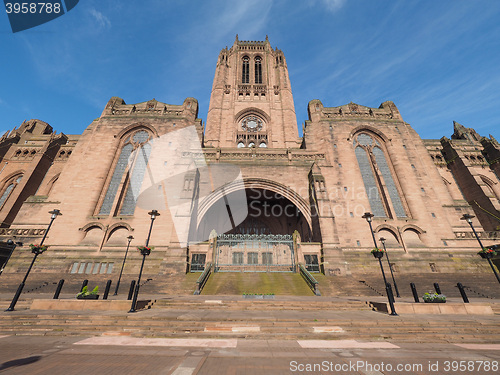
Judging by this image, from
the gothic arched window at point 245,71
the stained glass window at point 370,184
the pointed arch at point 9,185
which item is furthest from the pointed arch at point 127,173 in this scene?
the stained glass window at point 370,184

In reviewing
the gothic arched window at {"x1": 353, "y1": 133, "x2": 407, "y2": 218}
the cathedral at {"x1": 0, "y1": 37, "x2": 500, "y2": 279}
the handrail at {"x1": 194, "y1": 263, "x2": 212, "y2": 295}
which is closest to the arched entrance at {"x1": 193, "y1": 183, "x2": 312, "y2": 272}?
the cathedral at {"x1": 0, "y1": 37, "x2": 500, "y2": 279}

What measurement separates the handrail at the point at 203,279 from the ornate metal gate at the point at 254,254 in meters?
1.39

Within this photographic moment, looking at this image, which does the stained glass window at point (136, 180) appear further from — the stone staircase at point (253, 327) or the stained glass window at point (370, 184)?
the stained glass window at point (370, 184)

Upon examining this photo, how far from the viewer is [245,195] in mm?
26578

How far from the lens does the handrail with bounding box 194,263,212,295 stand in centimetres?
1425

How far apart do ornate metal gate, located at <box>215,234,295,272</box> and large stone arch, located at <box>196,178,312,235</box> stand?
12.6ft

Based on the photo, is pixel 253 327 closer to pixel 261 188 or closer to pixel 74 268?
pixel 261 188

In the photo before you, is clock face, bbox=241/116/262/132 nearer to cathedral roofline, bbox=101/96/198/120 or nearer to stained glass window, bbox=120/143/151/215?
cathedral roofline, bbox=101/96/198/120

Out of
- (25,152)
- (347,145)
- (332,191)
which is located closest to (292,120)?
(347,145)

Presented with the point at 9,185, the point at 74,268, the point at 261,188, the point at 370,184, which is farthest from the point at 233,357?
the point at 9,185

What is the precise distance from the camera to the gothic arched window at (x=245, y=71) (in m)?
43.5

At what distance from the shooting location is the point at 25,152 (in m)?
30.9

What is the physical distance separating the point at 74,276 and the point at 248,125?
30.4m

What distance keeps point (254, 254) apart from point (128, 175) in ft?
56.1
